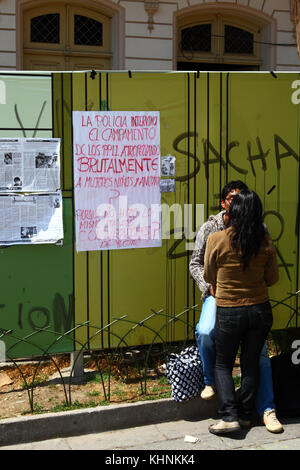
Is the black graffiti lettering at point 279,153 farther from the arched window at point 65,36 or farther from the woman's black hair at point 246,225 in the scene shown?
the arched window at point 65,36

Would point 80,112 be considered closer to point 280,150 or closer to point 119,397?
point 280,150

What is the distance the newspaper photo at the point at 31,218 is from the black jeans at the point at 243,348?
1448 millimetres

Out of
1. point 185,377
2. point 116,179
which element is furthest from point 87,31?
point 185,377

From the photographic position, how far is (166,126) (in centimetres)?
474

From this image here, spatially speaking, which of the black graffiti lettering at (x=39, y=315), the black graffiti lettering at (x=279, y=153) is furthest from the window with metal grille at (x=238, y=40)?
the black graffiti lettering at (x=39, y=315)

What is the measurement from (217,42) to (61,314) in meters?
7.99

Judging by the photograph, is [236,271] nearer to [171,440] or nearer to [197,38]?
[171,440]

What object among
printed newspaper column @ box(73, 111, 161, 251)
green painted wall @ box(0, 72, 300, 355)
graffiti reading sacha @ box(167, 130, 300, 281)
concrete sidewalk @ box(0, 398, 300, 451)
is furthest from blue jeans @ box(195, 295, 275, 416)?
printed newspaper column @ box(73, 111, 161, 251)

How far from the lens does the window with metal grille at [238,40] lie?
11.2 metres

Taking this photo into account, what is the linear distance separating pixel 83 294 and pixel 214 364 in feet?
3.86

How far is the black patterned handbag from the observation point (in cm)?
430

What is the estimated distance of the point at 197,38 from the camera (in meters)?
11.1

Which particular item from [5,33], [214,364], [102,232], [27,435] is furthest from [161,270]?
[5,33]

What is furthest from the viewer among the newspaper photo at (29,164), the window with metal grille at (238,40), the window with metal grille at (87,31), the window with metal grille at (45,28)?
the window with metal grille at (238,40)
